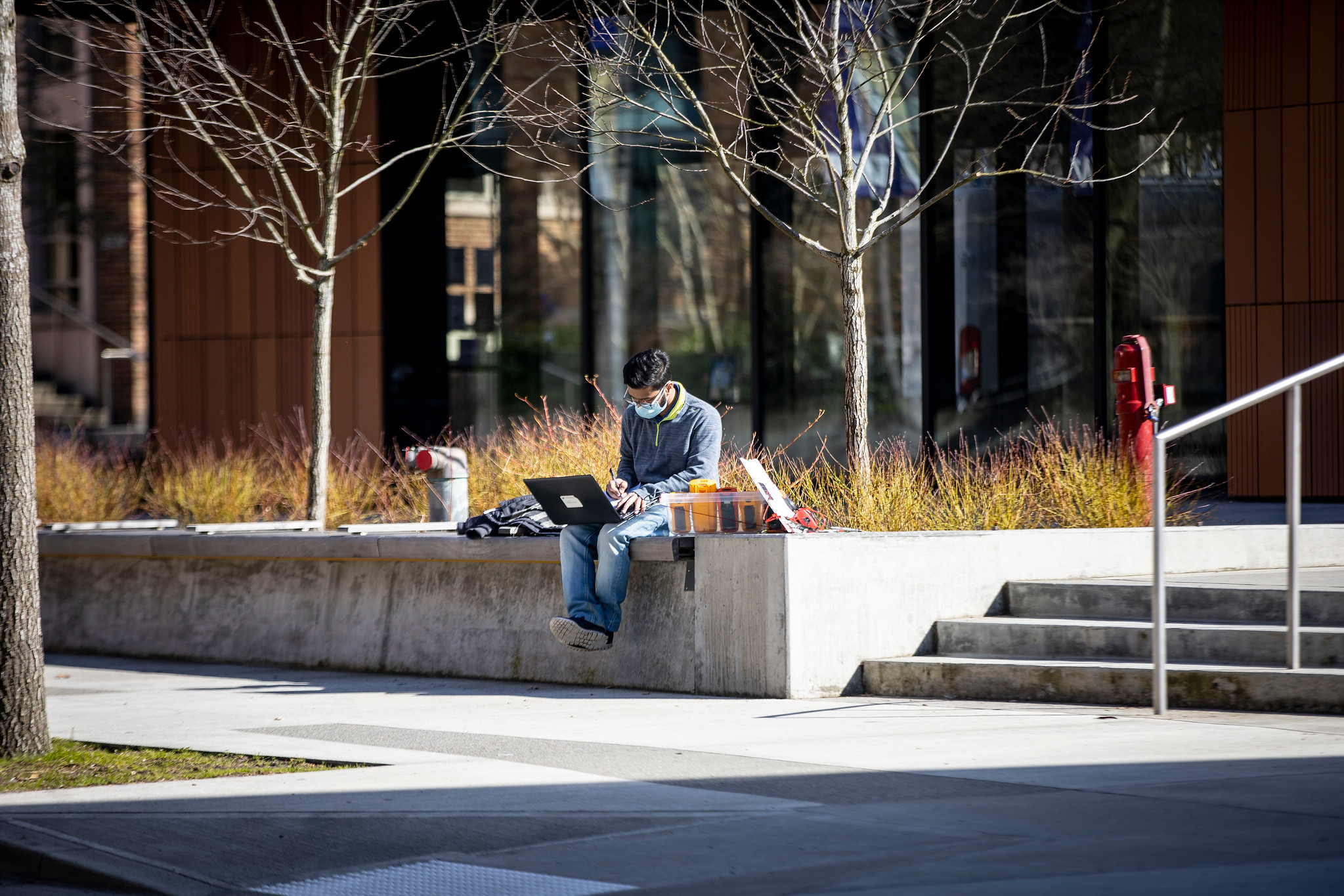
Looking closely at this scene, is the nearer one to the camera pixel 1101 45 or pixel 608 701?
pixel 608 701

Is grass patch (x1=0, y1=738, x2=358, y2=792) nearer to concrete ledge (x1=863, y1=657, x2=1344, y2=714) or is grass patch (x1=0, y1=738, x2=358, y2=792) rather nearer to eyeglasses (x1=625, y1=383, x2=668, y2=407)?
eyeglasses (x1=625, y1=383, x2=668, y2=407)

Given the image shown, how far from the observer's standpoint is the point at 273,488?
41.2 feet

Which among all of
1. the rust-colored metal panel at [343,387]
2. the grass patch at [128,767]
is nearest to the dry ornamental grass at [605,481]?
the rust-colored metal panel at [343,387]

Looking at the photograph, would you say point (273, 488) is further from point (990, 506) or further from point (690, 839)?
point (690, 839)

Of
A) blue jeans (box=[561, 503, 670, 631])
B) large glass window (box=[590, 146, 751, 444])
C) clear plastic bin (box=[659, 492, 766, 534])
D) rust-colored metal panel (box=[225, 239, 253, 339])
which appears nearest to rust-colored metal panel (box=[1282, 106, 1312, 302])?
→ large glass window (box=[590, 146, 751, 444])

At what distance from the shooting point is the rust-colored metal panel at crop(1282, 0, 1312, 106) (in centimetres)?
1316

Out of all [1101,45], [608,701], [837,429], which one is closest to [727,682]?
[608,701]

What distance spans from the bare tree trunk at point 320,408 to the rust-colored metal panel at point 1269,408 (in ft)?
26.7

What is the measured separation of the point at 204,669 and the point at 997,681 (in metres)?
5.39

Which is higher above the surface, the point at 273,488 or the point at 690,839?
the point at 273,488

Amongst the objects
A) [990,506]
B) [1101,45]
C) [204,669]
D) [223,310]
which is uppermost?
[1101,45]

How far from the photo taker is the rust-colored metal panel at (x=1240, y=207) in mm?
13398

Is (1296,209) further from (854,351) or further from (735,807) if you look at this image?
(735,807)

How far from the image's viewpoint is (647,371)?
8.11 metres
